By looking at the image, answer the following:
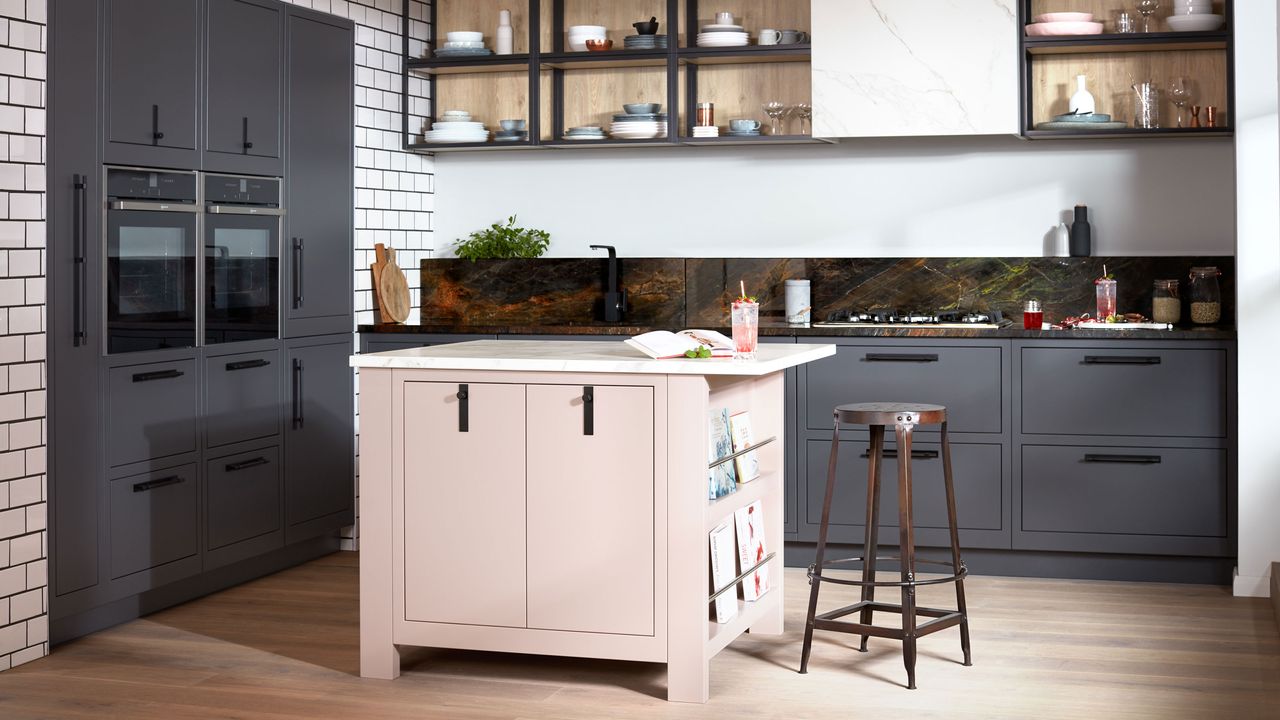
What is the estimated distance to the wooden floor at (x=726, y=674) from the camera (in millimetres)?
3660

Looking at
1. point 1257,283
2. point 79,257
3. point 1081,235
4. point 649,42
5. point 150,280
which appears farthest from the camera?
point 649,42

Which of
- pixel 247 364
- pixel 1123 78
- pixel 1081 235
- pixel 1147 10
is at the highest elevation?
pixel 1147 10

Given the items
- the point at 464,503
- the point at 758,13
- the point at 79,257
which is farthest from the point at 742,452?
the point at 758,13

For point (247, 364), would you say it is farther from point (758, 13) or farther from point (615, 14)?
point (758, 13)

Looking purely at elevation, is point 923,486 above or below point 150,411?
below

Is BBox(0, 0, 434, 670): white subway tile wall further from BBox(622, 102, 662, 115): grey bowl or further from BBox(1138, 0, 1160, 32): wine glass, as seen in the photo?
BBox(1138, 0, 1160, 32): wine glass

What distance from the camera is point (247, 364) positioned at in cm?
509

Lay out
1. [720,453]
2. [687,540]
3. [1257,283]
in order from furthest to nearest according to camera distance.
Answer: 1. [1257,283]
2. [720,453]
3. [687,540]

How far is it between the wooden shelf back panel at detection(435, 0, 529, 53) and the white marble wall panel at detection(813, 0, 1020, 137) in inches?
56.0

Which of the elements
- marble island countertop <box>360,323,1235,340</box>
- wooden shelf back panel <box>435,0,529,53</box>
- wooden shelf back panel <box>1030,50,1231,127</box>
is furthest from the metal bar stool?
wooden shelf back panel <box>435,0,529,53</box>

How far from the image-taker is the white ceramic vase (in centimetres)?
552

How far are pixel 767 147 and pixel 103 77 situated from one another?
9.33 feet

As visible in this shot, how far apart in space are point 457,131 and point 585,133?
589 millimetres

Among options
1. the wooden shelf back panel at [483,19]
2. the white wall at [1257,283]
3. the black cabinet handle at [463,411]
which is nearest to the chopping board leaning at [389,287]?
the wooden shelf back panel at [483,19]
